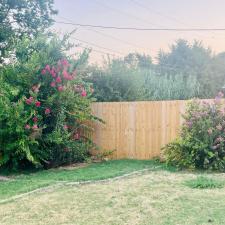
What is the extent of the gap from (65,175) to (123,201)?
287 centimetres

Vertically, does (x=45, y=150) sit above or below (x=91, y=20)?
below

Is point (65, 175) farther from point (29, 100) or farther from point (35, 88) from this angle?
point (35, 88)

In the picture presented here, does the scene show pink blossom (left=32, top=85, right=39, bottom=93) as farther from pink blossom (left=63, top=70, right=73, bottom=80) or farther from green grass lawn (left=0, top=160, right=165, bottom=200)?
green grass lawn (left=0, top=160, right=165, bottom=200)

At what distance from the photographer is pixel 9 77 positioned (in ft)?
32.9

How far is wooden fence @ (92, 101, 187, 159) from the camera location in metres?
10.9

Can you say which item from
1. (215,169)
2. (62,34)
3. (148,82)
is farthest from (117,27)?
(215,169)

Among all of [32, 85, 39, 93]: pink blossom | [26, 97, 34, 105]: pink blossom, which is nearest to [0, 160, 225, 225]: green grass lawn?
[26, 97, 34, 105]: pink blossom

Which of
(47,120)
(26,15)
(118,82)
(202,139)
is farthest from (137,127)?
(26,15)

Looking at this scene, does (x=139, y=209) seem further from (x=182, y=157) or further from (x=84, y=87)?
(x=84, y=87)

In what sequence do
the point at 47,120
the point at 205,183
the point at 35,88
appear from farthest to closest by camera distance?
the point at 47,120 → the point at 35,88 → the point at 205,183

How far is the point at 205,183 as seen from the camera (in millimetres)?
7137

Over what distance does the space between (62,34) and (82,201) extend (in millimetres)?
5853

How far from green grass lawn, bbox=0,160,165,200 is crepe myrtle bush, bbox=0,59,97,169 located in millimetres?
565

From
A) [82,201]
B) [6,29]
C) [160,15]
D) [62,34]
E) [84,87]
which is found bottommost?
[82,201]
